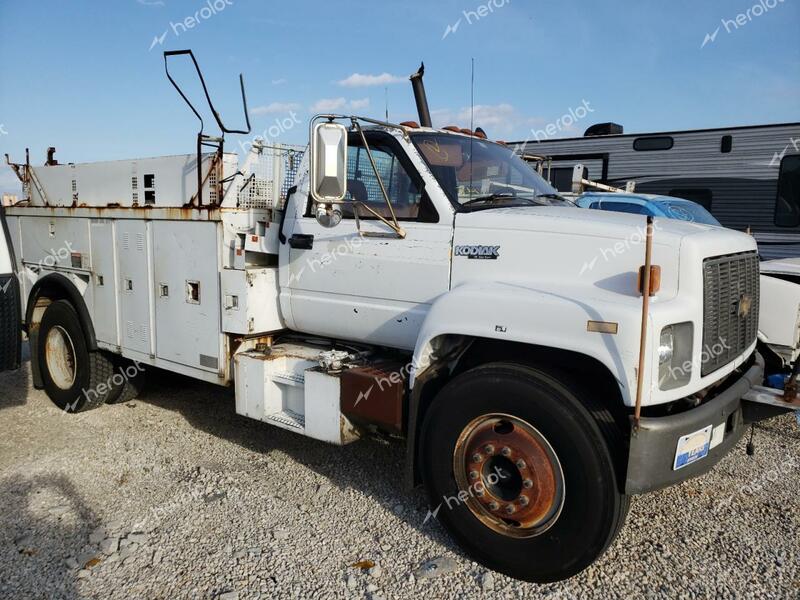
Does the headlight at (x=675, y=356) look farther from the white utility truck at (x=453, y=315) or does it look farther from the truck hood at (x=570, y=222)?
the truck hood at (x=570, y=222)

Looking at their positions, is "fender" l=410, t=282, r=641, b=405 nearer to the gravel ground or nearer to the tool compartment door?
the gravel ground

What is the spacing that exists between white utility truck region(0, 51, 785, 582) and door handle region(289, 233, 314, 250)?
0.02 m

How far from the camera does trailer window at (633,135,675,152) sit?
33.0 feet

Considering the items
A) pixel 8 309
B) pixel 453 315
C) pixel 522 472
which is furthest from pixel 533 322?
pixel 8 309

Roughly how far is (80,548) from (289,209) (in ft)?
8.02

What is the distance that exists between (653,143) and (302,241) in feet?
25.3

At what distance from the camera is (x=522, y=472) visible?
10.6 ft

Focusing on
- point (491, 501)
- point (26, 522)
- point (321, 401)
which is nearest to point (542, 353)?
point (491, 501)

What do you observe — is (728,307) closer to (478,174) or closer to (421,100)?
(478,174)

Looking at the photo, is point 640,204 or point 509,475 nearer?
point 509,475

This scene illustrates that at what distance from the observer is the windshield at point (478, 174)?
3949 mm

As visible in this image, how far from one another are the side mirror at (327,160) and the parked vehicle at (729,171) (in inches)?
255

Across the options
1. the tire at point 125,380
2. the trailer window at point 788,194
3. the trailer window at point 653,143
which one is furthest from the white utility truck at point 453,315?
the trailer window at point 788,194

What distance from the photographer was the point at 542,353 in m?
3.37
